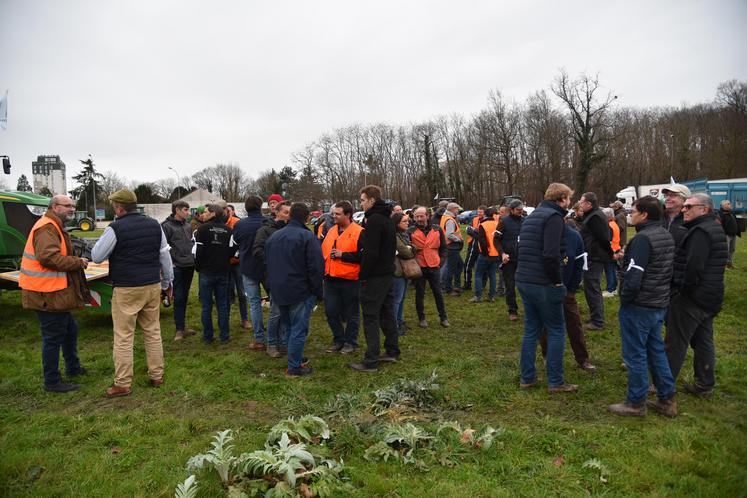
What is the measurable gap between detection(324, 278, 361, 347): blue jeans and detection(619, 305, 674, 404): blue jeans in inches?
122

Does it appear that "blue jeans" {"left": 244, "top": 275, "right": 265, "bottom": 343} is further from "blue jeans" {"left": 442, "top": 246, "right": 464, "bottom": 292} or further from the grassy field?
"blue jeans" {"left": 442, "top": 246, "right": 464, "bottom": 292}

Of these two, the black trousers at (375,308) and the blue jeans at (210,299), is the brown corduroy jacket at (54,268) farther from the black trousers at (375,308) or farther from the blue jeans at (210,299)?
the black trousers at (375,308)

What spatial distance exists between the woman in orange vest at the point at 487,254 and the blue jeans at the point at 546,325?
13.0 ft

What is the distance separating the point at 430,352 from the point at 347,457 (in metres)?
2.90

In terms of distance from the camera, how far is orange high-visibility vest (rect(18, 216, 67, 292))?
15.5ft

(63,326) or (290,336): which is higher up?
(63,326)

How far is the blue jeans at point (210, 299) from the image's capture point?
21.2ft

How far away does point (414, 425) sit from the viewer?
3.91 metres

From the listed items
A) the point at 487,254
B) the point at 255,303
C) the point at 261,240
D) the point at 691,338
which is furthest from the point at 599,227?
the point at 255,303

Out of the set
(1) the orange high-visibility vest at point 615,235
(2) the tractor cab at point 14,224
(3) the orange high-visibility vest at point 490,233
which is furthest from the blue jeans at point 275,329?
(1) the orange high-visibility vest at point 615,235

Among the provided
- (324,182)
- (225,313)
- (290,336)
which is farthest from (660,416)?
(324,182)

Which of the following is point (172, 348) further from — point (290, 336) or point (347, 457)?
point (347, 457)

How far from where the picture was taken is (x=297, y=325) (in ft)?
17.3

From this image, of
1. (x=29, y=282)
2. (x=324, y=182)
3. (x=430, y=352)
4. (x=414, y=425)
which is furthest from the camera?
(x=324, y=182)
